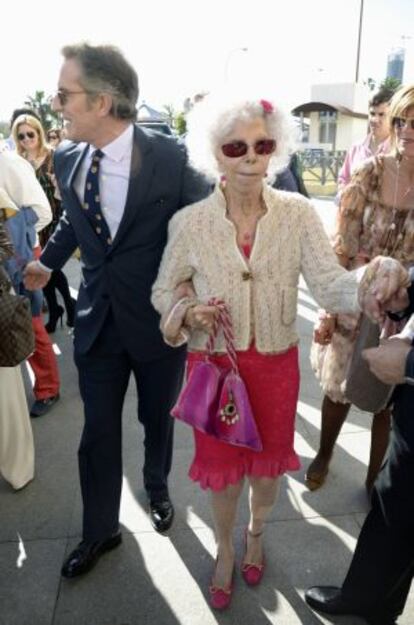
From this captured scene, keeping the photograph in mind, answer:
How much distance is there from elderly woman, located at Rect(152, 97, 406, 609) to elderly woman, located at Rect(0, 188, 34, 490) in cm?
121

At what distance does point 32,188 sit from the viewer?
3162mm

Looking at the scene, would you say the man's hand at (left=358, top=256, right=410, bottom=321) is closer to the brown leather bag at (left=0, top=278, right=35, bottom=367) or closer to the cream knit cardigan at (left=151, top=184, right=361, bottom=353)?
the cream knit cardigan at (left=151, top=184, right=361, bottom=353)

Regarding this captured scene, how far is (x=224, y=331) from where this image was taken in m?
1.68

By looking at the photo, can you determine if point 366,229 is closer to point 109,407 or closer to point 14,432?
point 109,407

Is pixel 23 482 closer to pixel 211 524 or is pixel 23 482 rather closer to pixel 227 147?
pixel 211 524

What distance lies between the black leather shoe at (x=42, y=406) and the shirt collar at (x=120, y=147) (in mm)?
2192

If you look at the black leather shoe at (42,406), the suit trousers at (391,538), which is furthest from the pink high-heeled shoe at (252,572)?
the black leather shoe at (42,406)

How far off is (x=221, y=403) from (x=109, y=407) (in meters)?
0.60

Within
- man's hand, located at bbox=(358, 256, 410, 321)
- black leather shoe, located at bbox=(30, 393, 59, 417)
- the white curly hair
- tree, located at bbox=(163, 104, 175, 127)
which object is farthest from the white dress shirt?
tree, located at bbox=(163, 104, 175, 127)

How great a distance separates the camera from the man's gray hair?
1764 mm

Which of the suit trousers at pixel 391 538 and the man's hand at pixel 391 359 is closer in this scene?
the man's hand at pixel 391 359

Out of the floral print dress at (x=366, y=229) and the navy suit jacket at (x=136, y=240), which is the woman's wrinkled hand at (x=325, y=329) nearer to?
the floral print dress at (x=366, y=229)

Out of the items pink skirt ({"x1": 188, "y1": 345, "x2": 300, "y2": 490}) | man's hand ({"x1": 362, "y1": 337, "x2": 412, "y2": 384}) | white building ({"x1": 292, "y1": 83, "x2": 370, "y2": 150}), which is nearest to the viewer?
man's hand ({"x1": 362, "y1": 337, "x2": 412, "y2": 384})

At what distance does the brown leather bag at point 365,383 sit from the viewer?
5.98 feet
